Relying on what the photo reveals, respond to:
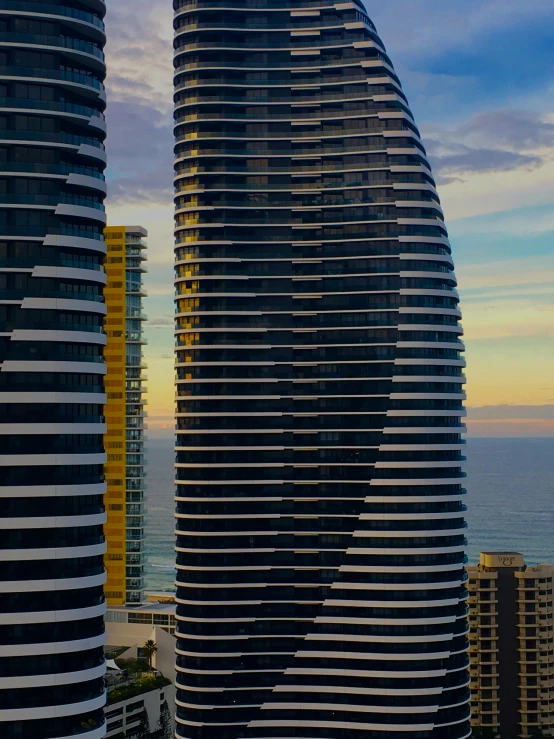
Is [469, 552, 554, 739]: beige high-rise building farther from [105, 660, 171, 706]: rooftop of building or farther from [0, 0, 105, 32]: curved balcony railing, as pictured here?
[0, 0, 105, 32]: curved balcony railing

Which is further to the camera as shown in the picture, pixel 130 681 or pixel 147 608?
pixel 147 608

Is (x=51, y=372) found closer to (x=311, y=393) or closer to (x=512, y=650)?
(x=311, y=393)

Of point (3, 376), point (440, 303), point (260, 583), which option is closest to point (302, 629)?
point (260, 583)

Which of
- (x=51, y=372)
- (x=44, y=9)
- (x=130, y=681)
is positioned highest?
(x=44, y=9)

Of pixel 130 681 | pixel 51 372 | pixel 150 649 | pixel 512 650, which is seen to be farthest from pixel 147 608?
pixel 51 372

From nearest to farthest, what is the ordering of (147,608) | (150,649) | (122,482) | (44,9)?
(44,9), (150,649), (147,608), (122,482)

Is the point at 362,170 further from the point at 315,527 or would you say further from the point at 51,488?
the point at 51,488

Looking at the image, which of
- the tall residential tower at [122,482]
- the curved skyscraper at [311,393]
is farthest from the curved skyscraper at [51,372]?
the tall residential tower at [122,482]

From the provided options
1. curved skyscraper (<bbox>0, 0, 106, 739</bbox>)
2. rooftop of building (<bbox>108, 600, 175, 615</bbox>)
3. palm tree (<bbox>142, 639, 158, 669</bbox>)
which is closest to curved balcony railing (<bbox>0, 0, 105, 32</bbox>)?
curved skyscraper (<bbox>0, 0, 106, 739</bbox>)
